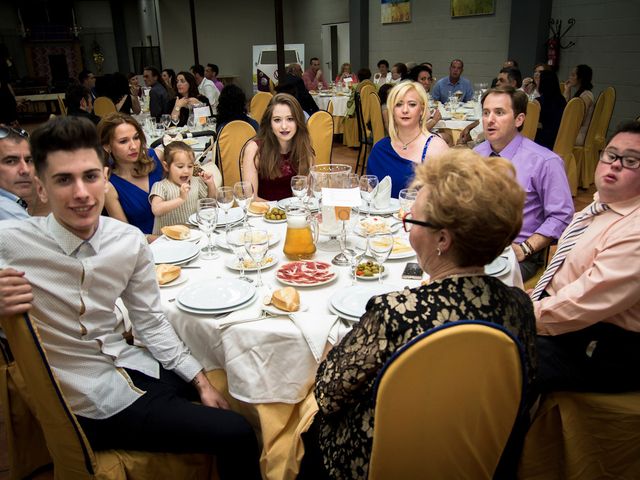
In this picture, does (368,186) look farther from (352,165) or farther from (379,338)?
(352,165)

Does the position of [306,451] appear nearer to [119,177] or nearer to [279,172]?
[119,177]

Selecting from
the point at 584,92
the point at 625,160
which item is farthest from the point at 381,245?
the point at 584,92

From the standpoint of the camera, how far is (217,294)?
1686 millimetres

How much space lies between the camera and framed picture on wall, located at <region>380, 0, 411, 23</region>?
10.7 metres

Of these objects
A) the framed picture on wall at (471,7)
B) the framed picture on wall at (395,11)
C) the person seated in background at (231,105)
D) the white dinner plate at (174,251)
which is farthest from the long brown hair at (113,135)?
the framed picture on wall at (395,11)

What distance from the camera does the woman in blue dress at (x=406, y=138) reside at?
10.2ft

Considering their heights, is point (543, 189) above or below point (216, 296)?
above

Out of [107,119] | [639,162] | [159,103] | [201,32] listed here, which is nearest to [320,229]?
[639,162]

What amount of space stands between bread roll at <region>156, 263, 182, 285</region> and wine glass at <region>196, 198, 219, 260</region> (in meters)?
0.20

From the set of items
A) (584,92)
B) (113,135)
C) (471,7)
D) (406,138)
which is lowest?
(406,138)

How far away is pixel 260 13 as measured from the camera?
15312 millimetres

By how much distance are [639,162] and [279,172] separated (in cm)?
209

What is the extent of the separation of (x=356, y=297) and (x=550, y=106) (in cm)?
465

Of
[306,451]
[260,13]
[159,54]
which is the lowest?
[306,451]
